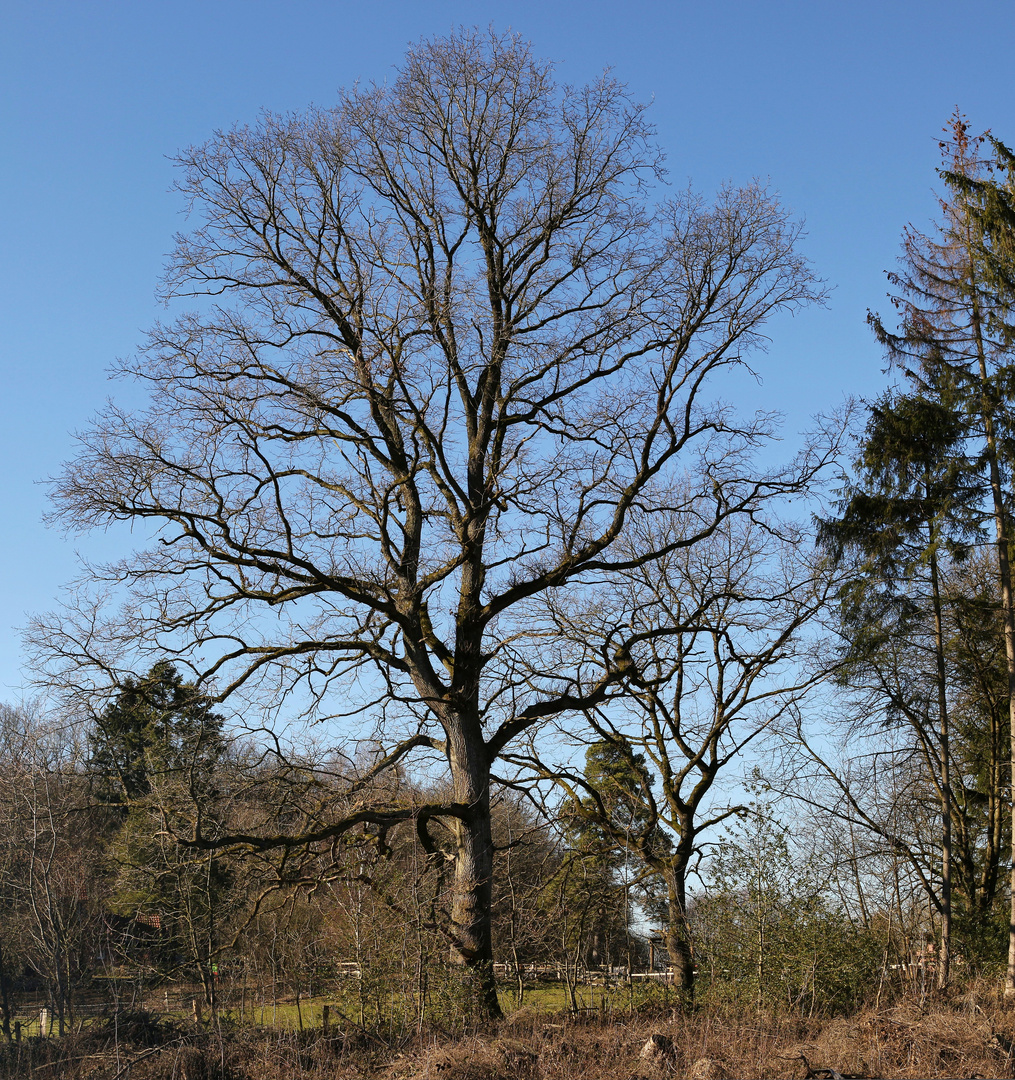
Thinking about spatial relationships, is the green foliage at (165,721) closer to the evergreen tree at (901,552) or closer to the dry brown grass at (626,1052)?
the dry brown grass at (626,1052)

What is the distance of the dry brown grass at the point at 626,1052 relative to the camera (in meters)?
8.55

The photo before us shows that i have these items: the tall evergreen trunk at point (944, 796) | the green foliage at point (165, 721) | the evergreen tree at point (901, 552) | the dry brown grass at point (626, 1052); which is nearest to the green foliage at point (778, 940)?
the dry brown grass at point (626, 1052)

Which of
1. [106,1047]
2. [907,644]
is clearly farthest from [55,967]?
[907,644]

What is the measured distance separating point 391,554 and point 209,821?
4.41 m

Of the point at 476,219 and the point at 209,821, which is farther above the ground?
the point at 476,219

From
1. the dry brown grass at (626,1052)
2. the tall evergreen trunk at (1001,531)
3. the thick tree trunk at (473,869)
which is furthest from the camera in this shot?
the tall evergreen trunk at (1001,531)

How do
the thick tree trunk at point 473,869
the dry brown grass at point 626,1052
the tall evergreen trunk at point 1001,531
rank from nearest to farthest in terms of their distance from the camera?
1. the dry brown grass at point 626,1052
2. the thick tree trunk at point 473,869
3. the tall evergreen trunk at point 1001,531

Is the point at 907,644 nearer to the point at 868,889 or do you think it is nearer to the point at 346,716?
the point at 868,889

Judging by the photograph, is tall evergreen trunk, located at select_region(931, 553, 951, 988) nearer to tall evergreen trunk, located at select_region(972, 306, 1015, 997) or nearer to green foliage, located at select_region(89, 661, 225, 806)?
tall evergreen trunk, located at select_region(972, 306, 1015, 997)

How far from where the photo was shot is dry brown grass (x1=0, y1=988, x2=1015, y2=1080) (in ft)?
28.1

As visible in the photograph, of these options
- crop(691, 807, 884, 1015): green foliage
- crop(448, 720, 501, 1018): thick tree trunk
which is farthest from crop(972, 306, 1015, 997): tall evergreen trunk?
crop(448, 720, 501, 1018): thick tree trunk

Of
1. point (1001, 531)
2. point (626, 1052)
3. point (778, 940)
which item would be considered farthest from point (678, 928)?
point (1001, 531)

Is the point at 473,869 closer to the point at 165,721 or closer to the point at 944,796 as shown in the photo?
the point at 165,721

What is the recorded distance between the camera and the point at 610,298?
14.1 metres
